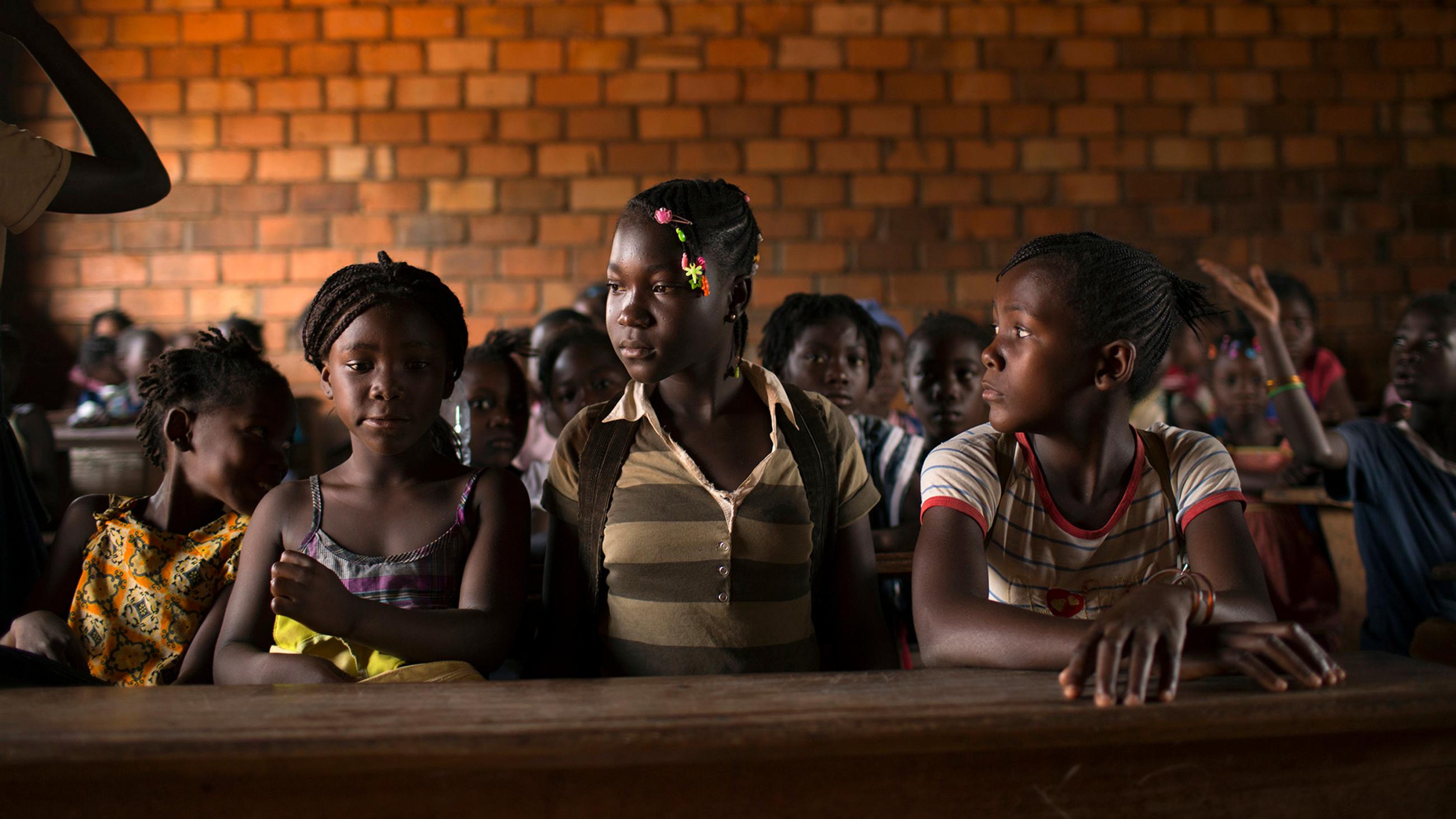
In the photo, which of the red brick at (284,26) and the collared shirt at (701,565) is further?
the red brick at (284,26)

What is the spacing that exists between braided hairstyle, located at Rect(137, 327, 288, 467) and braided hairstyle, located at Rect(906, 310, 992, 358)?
69.0 inches

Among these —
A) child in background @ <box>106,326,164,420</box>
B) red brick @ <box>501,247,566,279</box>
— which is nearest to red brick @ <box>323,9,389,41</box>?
red brick @ <box>501,247,566,279</box>

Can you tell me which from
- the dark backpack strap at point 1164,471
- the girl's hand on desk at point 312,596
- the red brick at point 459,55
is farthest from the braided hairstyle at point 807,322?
the red brick at point 459,55

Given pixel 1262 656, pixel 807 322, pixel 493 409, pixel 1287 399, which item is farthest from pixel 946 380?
pixel 1262 656

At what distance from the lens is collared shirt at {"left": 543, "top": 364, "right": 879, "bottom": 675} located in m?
1.55

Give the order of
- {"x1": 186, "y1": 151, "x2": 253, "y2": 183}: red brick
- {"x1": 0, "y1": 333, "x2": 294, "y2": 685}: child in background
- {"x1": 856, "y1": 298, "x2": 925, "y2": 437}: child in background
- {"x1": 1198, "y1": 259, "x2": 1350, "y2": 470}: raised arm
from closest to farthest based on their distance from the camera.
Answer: {"x1": 0, "y1": 333, "x2": 294, "y2": 685}: child in background, {"x1": 1198, "y1": 259, "x2": 1350, "y2": 470}: raised arm, {"x1": 856, "y1": 298, "x2": 925, "y2": 437}: child in background, {"x1": 186, "y1": 151, "x2": 253, "y2": 183}: red brick

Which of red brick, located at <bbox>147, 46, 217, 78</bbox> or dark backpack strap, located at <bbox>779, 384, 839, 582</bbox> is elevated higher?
red brick, located at <bbox>147, 46, 217, 78</bbox>

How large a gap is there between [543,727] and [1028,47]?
235 inches

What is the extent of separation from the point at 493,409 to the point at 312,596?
1.51m

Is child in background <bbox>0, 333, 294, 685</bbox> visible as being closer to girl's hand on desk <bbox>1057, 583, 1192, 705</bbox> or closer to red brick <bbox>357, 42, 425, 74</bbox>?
girl's hand on desk <bbox>1057, 583, 1192, 705</bbox>

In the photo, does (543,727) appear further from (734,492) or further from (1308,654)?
(1308,654)

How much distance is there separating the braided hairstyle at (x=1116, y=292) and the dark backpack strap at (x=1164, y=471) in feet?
0.23

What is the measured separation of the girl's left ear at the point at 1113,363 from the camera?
4.85ft

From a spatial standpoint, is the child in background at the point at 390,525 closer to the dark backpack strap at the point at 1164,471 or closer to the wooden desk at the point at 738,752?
the wooden desk at the point at 738,752
